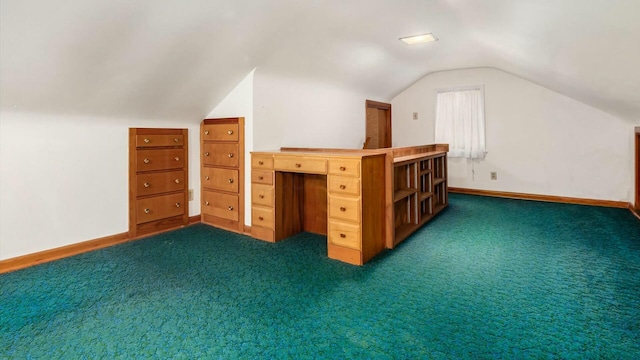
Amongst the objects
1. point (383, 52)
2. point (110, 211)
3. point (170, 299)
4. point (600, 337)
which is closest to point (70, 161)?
point (110, 211)

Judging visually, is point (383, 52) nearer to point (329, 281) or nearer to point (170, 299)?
point (329, 281)

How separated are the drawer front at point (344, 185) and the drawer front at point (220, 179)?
129 centimetres

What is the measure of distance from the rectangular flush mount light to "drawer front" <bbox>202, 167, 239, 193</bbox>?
2506 mm

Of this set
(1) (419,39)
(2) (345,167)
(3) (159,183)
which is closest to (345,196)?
(2) (345,167)

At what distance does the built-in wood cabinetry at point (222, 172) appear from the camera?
355cm

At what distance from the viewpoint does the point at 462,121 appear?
224 inches

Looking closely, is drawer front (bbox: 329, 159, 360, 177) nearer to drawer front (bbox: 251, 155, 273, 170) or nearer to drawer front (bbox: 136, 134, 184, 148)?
drawer front (bbox: 251, 155, 273, 170)

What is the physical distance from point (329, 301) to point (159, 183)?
2.42 meters

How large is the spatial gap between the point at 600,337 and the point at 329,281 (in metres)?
1.49

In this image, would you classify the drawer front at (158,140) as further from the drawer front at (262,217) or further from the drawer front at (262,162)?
the drawer front at (262,217)

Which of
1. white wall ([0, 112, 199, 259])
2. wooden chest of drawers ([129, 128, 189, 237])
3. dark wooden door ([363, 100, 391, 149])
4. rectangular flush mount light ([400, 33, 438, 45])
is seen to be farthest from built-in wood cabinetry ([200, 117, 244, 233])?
dark wooden door ([363, 100, 391, 149])

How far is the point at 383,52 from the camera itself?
4.27 m

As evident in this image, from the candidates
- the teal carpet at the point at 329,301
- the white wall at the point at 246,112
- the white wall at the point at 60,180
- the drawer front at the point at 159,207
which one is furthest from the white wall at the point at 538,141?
the white wall at the point at 60,180

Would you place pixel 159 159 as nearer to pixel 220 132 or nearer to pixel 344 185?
pixel 220 132
